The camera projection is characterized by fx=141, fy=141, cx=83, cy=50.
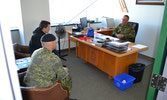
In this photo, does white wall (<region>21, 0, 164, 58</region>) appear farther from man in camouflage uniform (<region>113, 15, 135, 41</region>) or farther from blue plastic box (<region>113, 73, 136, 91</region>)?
blue plastic box (<region>113, 73, 136, 91</region>)

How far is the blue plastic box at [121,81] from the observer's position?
2.83m

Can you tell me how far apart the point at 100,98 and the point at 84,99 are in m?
0.30

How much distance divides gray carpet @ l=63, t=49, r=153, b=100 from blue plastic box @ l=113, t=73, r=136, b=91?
0.25 feet

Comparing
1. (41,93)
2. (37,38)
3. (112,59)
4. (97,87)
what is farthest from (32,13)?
(41,93)

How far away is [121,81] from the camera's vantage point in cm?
288

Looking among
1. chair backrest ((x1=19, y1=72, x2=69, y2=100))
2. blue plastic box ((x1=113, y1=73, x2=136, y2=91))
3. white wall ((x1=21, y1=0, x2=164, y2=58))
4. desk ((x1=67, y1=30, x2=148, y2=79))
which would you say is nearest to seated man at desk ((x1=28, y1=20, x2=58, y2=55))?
desk ((x1=67, y1=30, x2=148, y2=79))

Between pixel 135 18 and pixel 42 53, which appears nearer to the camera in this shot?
pixel 42 53

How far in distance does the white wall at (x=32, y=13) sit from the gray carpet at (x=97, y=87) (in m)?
1.60

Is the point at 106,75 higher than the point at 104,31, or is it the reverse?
the point at 104,31

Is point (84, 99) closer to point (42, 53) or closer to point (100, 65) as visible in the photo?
point (100, 65)

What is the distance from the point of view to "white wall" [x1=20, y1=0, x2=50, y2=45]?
150 inches

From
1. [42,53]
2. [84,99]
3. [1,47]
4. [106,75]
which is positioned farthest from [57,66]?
[106,75]

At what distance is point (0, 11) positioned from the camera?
51cm

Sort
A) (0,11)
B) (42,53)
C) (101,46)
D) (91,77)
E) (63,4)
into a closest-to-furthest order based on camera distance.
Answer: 1. (0,11)
2. (42,53)
3. (101,46)
4. (91,77)
5. (63,4)
